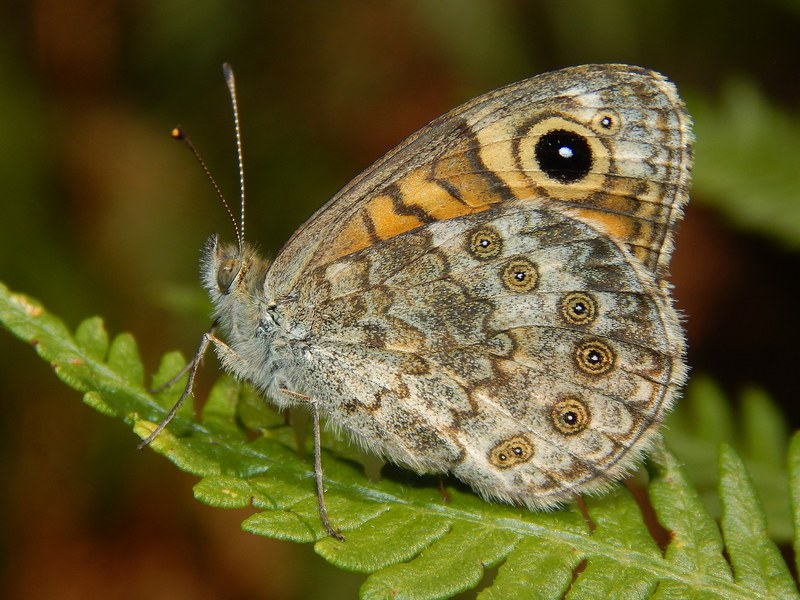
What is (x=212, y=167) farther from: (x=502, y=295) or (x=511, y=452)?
(x=511, y=452)

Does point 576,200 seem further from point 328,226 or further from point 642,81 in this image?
point 328,226

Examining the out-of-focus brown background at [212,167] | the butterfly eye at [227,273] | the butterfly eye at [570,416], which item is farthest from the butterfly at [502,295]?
the out-of-focus brown background at [212,167]

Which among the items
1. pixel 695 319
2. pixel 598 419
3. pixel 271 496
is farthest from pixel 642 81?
pixel 695 319

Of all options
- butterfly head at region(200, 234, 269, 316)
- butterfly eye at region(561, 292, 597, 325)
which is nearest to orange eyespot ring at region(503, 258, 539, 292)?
butterfly eye at region(561, 292, 597, 325)

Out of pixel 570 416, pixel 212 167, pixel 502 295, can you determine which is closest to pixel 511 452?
pixel 570 416

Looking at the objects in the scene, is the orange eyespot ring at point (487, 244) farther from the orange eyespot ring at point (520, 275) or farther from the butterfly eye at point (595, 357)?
the butterfly eye at point (595, 357)

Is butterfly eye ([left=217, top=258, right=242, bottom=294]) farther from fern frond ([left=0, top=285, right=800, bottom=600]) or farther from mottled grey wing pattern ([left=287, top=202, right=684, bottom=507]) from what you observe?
fern frond ([left=0, top=285, right=800, bottom=600])
